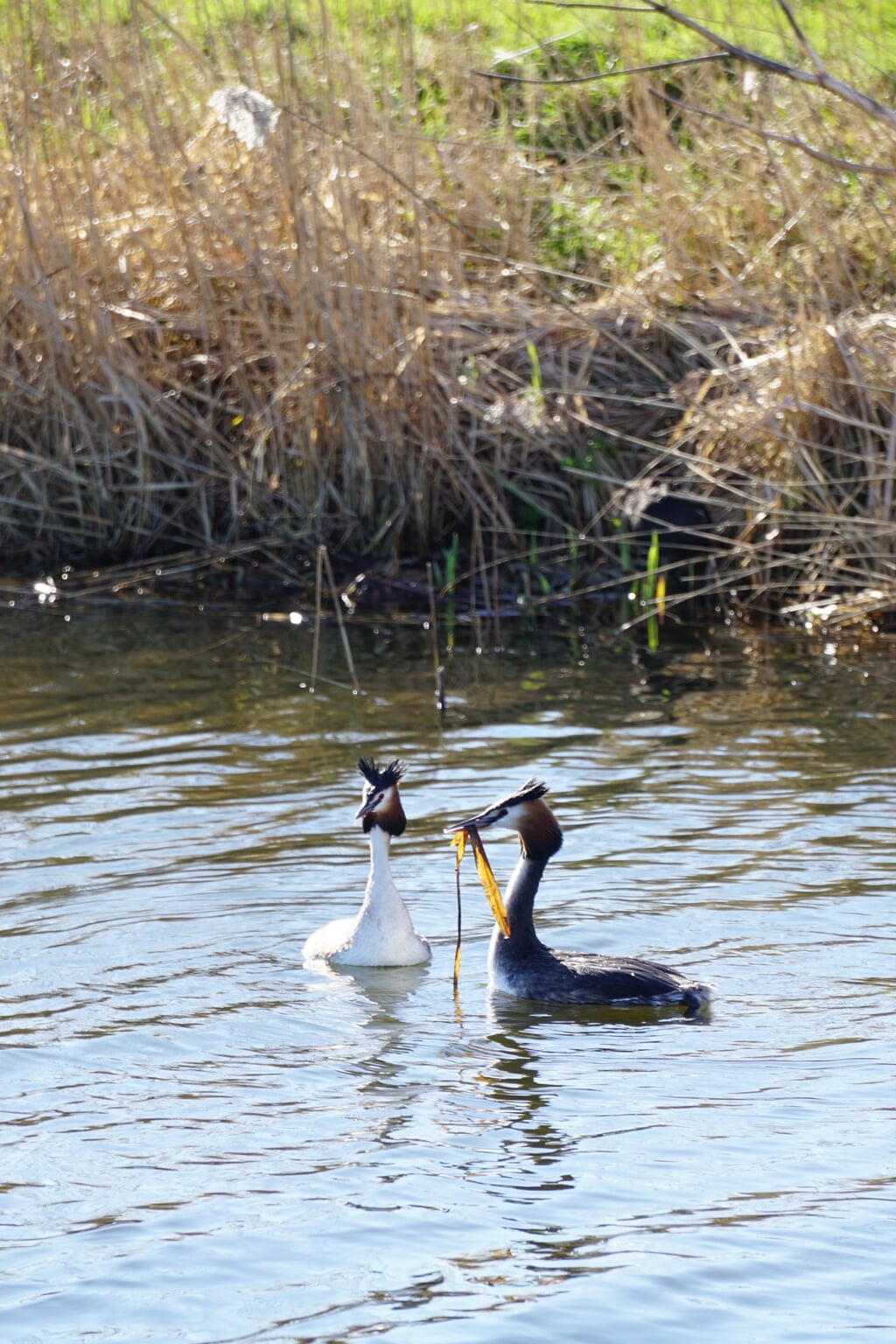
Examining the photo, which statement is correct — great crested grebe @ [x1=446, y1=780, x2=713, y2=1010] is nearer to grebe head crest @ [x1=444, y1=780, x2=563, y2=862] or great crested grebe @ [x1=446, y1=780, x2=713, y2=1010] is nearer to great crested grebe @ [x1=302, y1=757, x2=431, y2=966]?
grebe head crest @ [x1=444, y1=780, x2=563, y2=862]

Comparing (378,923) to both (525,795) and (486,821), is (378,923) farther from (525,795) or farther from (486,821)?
(525,795)

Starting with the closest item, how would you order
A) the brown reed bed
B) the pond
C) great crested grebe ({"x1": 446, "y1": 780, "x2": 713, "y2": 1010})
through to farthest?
1. the pond
2. great crested grebe ({"x1": 446, "y1": 780, "x2": 713, "y2": 1010})
3. the brown reed bed

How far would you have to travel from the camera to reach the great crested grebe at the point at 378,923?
5.97 m

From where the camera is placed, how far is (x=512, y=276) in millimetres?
11695

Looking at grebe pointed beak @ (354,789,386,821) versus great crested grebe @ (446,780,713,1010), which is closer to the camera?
great crested grebe @ (446,780,713,1010)

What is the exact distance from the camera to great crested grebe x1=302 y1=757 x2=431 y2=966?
235 inches

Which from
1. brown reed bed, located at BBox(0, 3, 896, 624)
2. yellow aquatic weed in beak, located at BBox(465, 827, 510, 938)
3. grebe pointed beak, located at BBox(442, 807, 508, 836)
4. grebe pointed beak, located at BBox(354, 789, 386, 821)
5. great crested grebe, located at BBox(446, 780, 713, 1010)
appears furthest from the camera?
brown reed bed, located at BBox(0, 3, 896, 624)

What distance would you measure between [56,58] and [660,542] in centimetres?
439

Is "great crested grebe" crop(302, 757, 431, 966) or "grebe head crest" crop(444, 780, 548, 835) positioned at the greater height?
"grebe head crest" crop(444, 780, 548, 835)

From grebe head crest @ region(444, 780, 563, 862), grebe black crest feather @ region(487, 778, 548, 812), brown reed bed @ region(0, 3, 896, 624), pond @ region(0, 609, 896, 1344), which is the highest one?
brown reed bed @ region(0, 3, 896, 624)

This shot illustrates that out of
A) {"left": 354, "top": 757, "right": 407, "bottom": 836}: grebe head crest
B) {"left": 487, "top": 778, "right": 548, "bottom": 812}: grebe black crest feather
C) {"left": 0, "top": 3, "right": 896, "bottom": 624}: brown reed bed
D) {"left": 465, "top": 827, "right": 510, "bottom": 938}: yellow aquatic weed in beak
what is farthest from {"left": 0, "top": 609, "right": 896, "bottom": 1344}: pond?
{"left": 0, "top": 3, "right": 896, "bottom": 624}: brown reed bed

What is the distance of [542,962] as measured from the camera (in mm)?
5793

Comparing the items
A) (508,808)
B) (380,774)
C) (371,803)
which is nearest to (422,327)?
(380,774)

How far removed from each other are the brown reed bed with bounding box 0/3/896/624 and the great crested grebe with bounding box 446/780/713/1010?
4364mm
